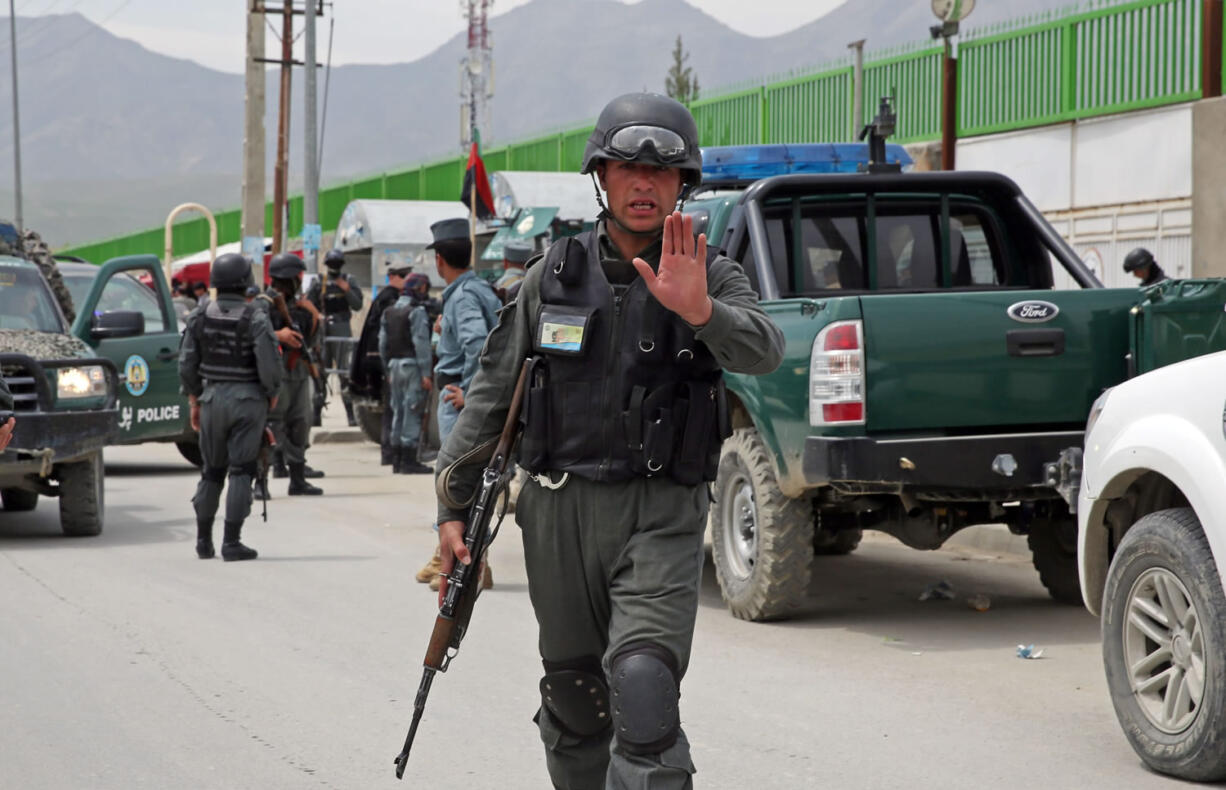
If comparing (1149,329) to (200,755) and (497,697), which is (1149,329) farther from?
(200,755)

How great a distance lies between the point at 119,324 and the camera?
1171 centimetres

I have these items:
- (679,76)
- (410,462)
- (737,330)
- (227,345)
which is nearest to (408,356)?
(410,462)

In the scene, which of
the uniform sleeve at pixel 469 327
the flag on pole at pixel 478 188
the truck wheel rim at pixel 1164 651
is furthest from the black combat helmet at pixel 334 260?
the truck wheel rim at pixel 1164 651

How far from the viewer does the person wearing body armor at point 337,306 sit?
2048cm

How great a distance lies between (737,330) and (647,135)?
54 cm

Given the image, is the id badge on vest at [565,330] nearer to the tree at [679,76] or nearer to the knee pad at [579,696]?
the knee pad at [579,696]

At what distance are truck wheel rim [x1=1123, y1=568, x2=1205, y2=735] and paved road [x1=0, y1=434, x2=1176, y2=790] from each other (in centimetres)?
22

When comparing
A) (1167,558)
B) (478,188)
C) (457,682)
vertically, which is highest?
(478,188)

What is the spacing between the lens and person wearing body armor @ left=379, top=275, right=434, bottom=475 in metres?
15.3

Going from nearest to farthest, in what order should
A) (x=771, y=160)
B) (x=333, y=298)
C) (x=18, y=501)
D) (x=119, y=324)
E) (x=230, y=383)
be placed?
(x=230, y=383), (x=771, y=160), (x=119, y=324), (x=18, y=501), (x=333, y=298)

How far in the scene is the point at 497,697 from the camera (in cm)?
646

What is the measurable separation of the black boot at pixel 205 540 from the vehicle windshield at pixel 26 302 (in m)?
2.47

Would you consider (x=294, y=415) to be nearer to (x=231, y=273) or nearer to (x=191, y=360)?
(x=191, y=360)

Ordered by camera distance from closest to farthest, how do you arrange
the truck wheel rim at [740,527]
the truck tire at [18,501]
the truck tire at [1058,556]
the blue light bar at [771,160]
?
1. the truck wheel rim at [740,527]
2. the truck tire at [1058,556]
3. the blue light bar at [771,160]
4. the truck tire at [18,501]
